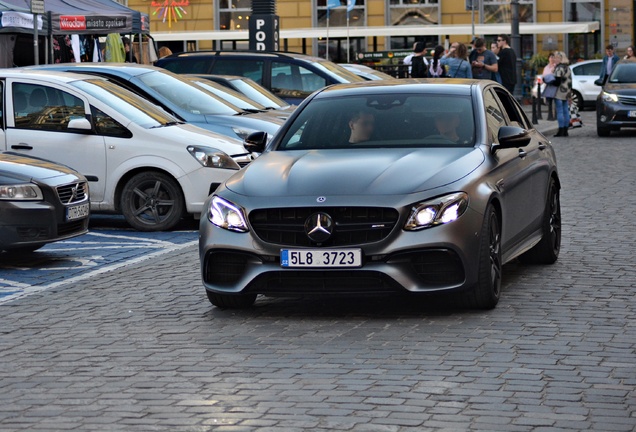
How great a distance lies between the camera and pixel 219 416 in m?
6.04

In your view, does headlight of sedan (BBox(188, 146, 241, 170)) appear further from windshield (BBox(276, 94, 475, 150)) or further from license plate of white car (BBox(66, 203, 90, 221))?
windshield (BBox(276, 94, 475, 150))

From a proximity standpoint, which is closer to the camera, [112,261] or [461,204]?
[461,204]

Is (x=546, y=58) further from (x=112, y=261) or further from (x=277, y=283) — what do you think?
(x=277, y=283)

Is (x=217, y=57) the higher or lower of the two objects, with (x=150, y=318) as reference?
higher

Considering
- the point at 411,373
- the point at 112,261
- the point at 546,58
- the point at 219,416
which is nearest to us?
the point at 219,416

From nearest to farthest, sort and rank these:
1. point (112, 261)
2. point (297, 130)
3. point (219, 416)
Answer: point (219, 416) → point (297, 130) → point (112, 261)

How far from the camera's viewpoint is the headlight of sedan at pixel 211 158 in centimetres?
1389

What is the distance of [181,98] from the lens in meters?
A: 16.4

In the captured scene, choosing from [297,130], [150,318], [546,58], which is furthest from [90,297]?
[546,58]

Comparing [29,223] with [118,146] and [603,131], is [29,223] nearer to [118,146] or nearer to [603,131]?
[118,146]

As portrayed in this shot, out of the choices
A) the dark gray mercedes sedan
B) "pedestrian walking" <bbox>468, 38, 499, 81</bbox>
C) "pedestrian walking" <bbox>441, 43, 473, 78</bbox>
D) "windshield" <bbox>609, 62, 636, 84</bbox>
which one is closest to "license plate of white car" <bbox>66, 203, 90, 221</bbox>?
the dark gray mercedes sedan

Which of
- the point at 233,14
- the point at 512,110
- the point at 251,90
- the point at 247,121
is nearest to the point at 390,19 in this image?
the point at 233,14

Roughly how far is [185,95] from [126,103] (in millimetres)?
2042

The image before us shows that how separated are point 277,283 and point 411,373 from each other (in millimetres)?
1714
